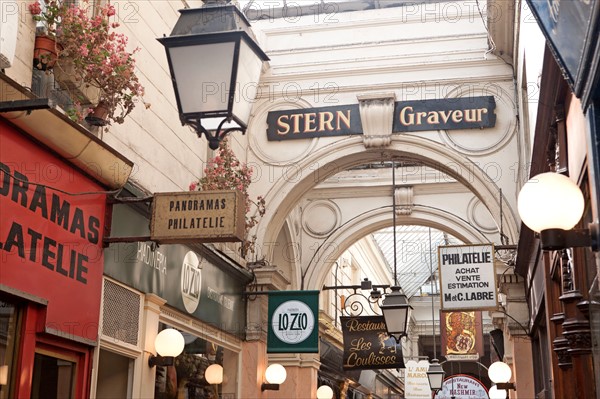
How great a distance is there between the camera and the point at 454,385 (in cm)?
1956

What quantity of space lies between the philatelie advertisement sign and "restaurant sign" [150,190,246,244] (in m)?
5.03

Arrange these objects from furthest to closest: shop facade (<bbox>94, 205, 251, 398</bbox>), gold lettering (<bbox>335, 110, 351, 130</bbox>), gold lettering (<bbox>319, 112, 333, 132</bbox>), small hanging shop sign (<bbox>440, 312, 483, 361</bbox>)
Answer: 1. small hanging shop sign (<bbox>440, 312, 483, 361</bbox>)
2. gold lettering (<bbox>319, 112, 333, 132</bbox>)
3. gold lettering (<bbox>335, 110, 351, 130</bbox>)
4. shop facade (<bbox>94, 205, 251, 398</bbox>)

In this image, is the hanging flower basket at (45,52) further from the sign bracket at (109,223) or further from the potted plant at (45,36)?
the sign bracket at (109,223)

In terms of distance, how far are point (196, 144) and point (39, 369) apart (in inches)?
198

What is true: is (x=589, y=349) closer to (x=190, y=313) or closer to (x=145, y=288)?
(x=145, y=288)

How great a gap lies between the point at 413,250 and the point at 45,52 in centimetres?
2294

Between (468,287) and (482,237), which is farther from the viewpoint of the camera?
(482,237)

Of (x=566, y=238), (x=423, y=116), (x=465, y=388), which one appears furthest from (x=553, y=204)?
(x=465, y=388)

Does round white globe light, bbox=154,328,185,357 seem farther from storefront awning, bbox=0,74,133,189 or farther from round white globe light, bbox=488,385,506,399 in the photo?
round white globe light, bbox=488,385,506,399

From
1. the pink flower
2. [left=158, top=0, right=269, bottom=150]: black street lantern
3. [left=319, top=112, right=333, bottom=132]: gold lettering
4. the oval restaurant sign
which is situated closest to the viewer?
[left=158, top=0, right=269, bottom=150]: black street lantern

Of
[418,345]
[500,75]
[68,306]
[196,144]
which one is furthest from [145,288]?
[418,345]

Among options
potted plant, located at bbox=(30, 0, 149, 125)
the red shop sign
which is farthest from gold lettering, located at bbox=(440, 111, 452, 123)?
the red shop sign

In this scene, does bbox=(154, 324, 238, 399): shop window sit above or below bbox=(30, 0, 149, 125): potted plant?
below

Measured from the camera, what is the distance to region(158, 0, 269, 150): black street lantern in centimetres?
411
